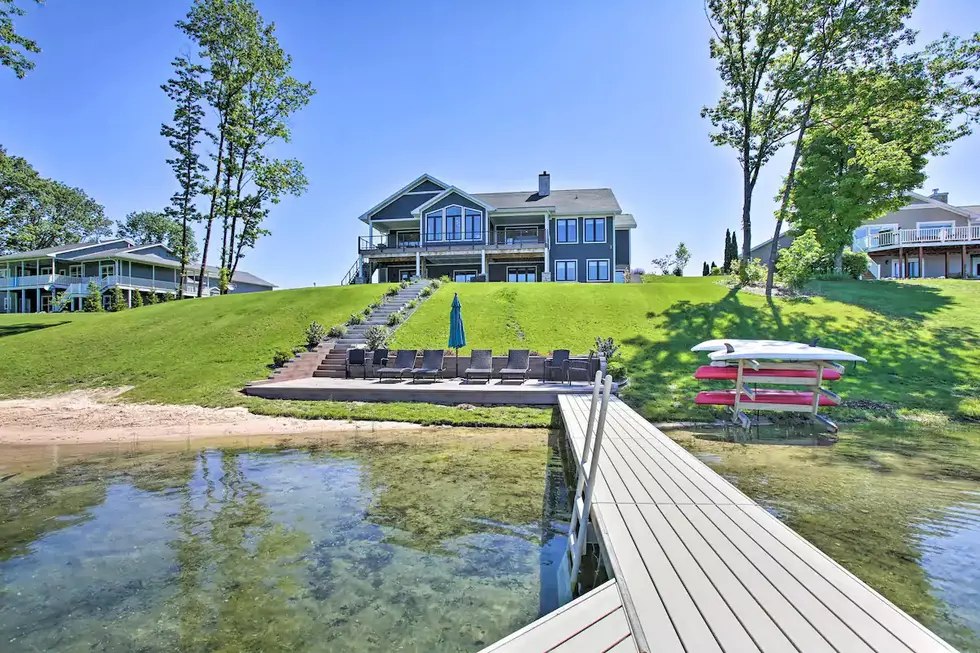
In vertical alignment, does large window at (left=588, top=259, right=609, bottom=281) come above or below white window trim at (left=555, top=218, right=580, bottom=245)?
below

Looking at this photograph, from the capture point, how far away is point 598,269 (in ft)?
111

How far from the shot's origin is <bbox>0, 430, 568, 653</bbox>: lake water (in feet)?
12.2

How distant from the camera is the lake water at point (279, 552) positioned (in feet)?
12.2

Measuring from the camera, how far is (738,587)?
2.69m

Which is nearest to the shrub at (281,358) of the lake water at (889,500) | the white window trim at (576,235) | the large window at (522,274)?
the lake water at (889,500)

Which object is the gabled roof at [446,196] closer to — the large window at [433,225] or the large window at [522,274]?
the large window at [433,225]

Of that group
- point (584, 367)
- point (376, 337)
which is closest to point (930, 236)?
point (584, 367)

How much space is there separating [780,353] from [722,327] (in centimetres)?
1011

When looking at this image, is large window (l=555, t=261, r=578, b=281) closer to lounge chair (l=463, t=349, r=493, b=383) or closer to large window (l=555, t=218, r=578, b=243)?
large window (l=555, t=218, r=578, b=243)

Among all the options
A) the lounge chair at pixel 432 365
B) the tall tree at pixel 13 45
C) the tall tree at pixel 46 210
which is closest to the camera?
the lounge chair at pixel 432 365

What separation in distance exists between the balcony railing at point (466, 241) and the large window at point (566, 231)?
1101 mm

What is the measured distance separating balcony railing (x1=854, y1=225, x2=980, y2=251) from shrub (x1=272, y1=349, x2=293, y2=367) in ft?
124

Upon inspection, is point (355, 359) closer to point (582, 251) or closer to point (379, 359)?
point (379, 359)

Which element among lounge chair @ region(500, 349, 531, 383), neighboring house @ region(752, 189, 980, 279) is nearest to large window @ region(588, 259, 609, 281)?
neighboring house @ region(752, 189, 980, 279)
